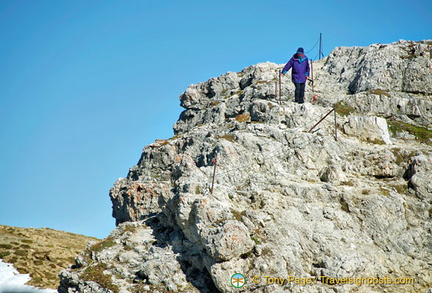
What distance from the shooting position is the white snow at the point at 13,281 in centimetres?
4825

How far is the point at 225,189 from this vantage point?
3288 centimetres

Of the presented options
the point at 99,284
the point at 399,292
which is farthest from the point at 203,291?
the point at 399,292

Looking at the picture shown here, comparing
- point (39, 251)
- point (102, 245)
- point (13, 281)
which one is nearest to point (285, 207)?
point (102, 245)

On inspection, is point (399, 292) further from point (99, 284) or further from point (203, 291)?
point (99, 284)

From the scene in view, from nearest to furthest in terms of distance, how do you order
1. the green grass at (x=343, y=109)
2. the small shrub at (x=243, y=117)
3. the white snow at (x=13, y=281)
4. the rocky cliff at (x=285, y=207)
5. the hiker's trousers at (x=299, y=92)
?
the rocky cliff at (x=285, y=207), the green grass at (x=343, y=109), the hiker's trousers at (x=299, y=92), the small shrub at (x=243, y=117), the white snow at (x=13, y=281)

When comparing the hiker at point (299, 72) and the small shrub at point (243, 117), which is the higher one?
the hiker at point (299, 72)

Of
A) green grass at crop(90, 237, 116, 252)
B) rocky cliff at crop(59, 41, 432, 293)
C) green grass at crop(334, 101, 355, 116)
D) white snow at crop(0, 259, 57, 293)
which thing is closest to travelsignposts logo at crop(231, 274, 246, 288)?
rocky cliff at crop(59, 41, 432, 293)

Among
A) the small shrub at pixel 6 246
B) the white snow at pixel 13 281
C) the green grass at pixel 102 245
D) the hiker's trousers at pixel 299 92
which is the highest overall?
the hiker's trousers at pixel 299 92

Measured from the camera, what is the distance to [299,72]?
1713 inches

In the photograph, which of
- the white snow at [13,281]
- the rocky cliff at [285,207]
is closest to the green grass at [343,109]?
the rocky cliff at [285,207]

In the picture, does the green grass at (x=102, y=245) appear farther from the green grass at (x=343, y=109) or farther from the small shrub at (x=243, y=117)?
the green grass at (x=343, y=109)

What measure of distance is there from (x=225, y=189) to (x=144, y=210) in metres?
10.1

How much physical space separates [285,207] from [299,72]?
17270 mm

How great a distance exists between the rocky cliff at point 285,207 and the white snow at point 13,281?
15.6m
